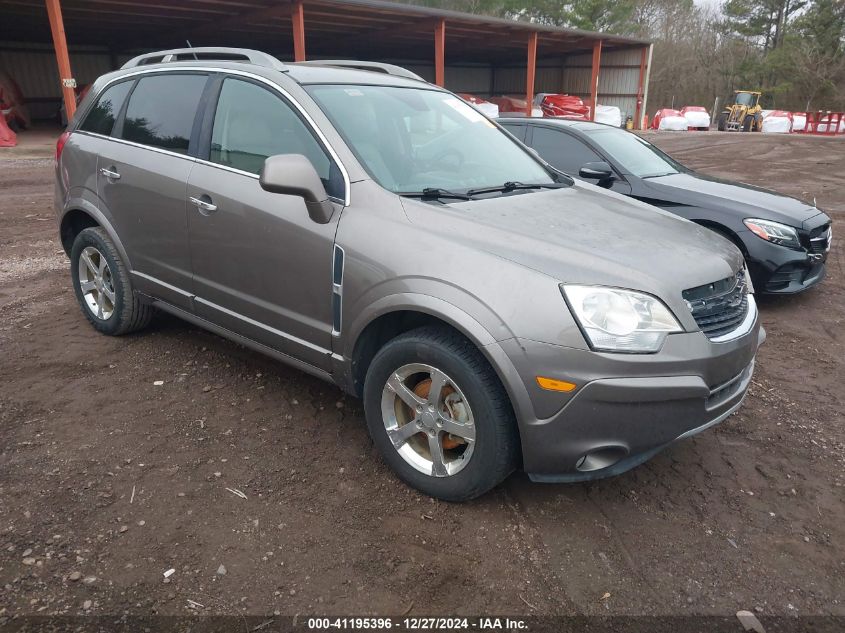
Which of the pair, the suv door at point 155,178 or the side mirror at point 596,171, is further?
Answer: the side mirror at point 596,171

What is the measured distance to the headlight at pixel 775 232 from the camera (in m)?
5.64

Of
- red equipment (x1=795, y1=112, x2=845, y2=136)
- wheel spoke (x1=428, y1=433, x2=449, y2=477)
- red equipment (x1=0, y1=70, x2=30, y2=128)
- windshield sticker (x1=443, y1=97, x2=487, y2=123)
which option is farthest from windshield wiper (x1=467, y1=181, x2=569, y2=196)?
red equipment (x1=795, y1=112, x2=845, y2=136)

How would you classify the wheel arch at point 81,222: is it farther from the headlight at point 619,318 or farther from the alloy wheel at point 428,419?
the headlight at point 619,318

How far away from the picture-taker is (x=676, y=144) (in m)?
24.7

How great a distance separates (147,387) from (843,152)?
25.0 metres

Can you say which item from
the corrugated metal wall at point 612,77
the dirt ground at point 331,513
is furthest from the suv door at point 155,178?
the corrugated metal wall at point 612,77

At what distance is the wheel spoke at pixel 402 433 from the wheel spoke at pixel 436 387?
177mm

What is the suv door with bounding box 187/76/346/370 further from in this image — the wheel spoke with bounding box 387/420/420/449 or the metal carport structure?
the metal carport structure

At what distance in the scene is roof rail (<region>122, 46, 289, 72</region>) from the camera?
3.50 meters

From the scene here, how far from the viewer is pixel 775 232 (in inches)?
223

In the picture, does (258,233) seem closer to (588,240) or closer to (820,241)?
(588,240)

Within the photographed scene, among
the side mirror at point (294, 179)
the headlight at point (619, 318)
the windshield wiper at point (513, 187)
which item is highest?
the side mirror at point (294, 179)

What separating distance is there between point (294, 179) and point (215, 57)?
69.6 inches

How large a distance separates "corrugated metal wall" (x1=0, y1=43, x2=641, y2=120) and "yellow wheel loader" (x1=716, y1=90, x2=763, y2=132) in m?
6.47
